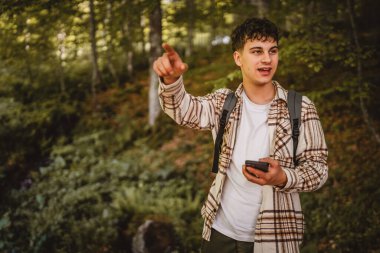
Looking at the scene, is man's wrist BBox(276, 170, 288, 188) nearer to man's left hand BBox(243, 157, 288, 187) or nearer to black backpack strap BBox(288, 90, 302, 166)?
man's left hand BBox(243, 157, 288, 187)

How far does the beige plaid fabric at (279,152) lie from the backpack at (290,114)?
3 centimetres

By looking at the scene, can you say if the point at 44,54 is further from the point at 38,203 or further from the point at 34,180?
the point at 38,203

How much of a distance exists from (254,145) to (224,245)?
82cm

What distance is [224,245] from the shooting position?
7.72 feet

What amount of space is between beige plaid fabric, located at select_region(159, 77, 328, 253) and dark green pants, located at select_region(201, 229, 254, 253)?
0.47ft

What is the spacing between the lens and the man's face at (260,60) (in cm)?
218

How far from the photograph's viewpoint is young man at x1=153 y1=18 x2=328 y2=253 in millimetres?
2062

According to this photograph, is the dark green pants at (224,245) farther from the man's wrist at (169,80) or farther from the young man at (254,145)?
the man's wrist at (169,80)

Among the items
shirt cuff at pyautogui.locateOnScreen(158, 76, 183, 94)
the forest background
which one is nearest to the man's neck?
shirt cuff at pyautogui.locateOnScreen(158, 76, 183, 94)

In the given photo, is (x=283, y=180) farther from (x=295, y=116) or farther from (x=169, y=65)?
(x=169, y=65)

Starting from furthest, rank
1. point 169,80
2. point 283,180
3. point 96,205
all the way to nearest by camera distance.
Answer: point 96,205, point 169,80, point 283,180

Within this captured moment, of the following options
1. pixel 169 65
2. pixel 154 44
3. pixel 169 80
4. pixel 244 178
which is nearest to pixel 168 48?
pixel 169 65

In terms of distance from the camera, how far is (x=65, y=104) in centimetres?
1220

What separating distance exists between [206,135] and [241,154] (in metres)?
7.25
